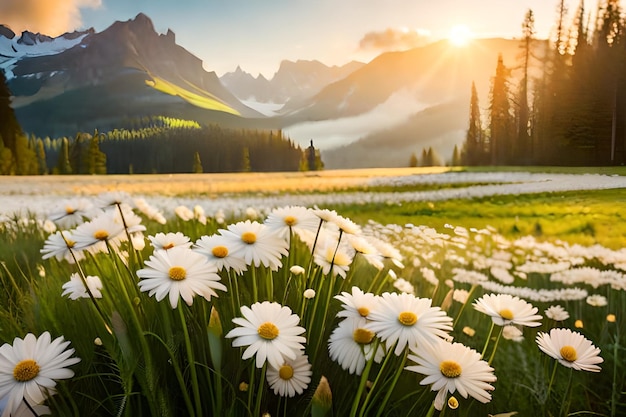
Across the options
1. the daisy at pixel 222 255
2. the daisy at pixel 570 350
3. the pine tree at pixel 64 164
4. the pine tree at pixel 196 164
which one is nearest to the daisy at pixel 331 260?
the daisy at pixel 222 255

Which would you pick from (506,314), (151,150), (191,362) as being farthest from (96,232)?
(151,150)

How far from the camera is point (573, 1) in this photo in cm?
162

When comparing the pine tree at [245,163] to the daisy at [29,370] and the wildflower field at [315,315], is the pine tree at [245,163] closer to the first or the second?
the wildflower field at [315,315]

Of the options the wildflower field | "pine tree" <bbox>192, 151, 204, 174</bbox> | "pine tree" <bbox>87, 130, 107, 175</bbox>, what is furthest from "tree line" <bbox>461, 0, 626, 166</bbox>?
"pine tree" <bbox>87, 130, 107, 175</bbox>

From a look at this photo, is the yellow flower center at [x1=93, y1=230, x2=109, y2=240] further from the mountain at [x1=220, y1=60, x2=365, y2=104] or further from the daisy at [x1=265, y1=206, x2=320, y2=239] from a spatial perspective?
the mountain at [x1=220, y1=60, x2=365, y2=104]

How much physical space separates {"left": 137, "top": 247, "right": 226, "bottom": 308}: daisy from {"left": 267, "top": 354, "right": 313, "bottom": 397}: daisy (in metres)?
0.10

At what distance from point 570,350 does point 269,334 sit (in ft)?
1.01

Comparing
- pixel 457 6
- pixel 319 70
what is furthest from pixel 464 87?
pixel 319 70

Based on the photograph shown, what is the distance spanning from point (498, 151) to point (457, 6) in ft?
1.91

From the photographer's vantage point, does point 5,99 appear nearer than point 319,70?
No

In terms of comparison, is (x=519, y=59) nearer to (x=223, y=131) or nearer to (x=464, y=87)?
(x=464, y=87)

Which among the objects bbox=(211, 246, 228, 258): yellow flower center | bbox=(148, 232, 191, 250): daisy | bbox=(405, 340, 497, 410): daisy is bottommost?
bbox=(405, 340, 497, 410): daisy

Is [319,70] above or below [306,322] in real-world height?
above

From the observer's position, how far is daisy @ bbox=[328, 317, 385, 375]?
46cm
